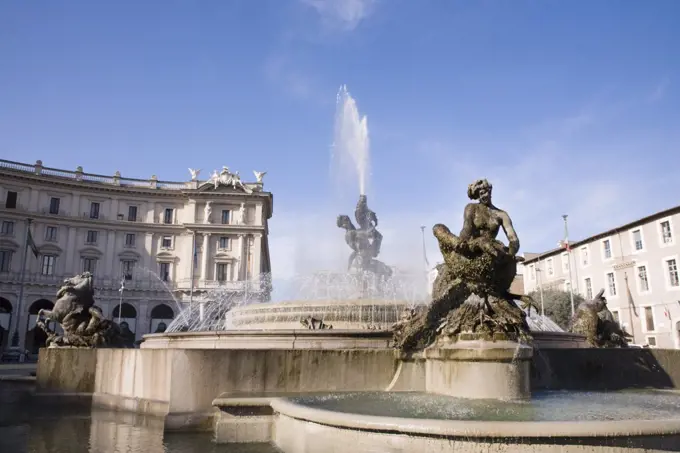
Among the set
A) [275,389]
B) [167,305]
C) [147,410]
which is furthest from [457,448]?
[167,305]

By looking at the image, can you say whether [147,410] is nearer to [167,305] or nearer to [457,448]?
[457,448]

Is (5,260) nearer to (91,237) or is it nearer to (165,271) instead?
(91,237)

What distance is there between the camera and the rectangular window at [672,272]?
3459cm

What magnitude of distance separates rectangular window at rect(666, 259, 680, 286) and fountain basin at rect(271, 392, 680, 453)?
35.0 metres

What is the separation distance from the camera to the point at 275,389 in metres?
6.39

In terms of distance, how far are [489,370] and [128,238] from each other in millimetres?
63943

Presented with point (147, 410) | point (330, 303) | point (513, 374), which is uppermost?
point (330, 303)

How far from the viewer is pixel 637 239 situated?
128ft

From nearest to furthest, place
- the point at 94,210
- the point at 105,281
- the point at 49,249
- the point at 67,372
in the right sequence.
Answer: the point at 67,372 < the point at 49,249 < the point at 105,281 < the point at 94,210

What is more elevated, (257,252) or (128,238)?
(128,238)

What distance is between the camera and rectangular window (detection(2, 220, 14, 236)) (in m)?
55.6

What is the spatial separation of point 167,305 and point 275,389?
2307 inches

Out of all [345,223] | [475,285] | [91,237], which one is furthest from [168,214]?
[475,285]

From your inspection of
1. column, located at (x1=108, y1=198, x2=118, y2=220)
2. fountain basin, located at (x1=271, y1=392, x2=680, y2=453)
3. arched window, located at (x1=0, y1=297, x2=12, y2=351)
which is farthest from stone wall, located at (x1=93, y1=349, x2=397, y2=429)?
column, located at (x1=108, y1=198, x2=118, y2=220)
